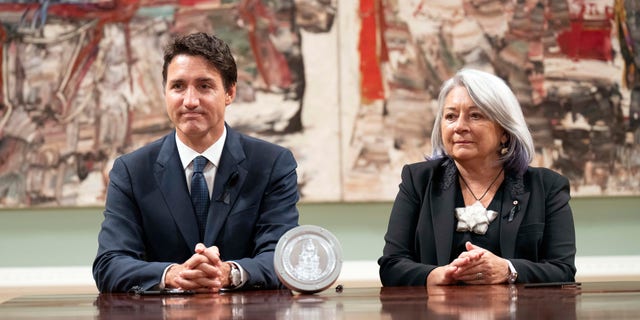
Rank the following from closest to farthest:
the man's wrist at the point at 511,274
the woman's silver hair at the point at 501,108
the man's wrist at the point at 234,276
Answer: the man's wrist at the point at 234,276, the man's wrist at the point at 511,274, the woman's silver hair at the point at 501,108

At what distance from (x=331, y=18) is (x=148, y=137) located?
1.25 m

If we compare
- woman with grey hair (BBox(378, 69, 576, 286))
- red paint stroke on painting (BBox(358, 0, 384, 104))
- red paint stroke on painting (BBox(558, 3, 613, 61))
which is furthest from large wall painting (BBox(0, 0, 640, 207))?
woman with grey hair (BBox(378, 69, 576, 286))

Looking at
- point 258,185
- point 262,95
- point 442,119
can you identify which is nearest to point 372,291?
point 258,185

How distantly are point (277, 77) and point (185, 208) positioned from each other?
210 cm

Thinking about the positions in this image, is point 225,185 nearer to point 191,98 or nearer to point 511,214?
point 191,98

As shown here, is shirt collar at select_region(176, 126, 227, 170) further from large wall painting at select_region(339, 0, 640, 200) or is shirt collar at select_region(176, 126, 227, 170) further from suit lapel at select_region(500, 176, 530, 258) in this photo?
large wall painting at select_region(339, 0, 640, 200)

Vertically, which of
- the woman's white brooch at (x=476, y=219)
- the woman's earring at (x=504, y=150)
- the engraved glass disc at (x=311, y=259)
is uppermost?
the woman's earring at (x=504, y=150)

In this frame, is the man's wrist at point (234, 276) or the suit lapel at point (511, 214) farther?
the suit lapel at point (511, 214)

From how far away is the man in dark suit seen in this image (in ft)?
11.3

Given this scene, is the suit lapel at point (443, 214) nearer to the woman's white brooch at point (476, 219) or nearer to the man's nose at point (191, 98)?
the woman's white brooch at point (476, 219)

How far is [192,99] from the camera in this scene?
3.49m

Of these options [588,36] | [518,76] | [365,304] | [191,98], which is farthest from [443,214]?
[588,36]

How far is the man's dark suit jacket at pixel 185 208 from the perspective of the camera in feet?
11.3

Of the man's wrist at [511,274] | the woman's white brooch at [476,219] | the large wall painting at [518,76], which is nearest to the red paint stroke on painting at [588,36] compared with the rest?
the large wall painting at [518,76]
